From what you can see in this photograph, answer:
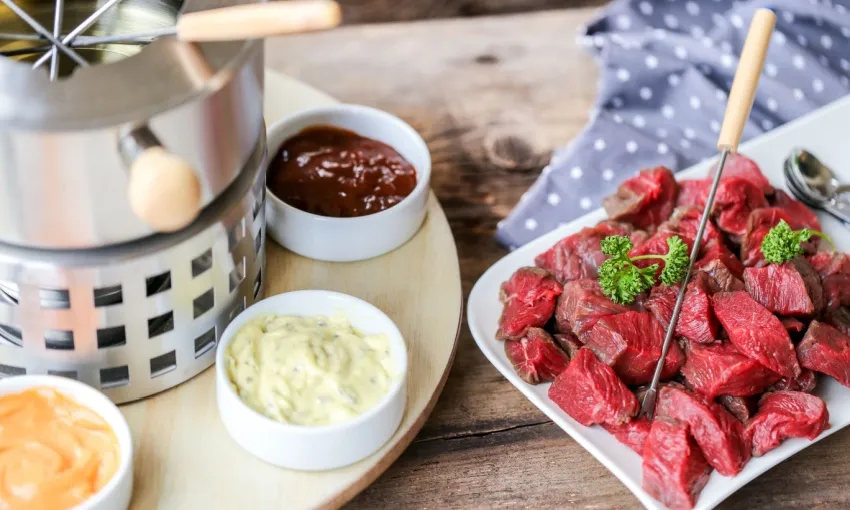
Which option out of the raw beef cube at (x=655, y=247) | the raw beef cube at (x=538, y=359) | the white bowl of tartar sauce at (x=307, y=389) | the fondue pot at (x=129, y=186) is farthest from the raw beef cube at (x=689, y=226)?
the fondue pot at (x=129, y=186)

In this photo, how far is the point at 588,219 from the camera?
191cm

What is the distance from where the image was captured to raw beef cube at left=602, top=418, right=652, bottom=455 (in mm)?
1534

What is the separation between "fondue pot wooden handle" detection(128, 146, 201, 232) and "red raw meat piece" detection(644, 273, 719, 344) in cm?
87

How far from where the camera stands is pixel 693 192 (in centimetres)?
191

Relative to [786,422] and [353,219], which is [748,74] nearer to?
[786,422]

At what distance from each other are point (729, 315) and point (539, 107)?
91 centimetres

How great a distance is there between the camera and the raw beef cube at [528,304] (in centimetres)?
167

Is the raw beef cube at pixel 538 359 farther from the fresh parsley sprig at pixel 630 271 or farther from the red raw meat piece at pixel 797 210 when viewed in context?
the red raw meat piece at pixel 797 210

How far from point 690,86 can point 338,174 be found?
0.94 m

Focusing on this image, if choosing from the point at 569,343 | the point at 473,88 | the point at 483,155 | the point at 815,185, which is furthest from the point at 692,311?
the point at 473,88

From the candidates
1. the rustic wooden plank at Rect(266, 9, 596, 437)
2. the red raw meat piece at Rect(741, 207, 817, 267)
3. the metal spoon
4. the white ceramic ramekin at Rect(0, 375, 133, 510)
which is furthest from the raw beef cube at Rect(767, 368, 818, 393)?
the white ceramic ramekin at Rect(0, 375, 133, 510)

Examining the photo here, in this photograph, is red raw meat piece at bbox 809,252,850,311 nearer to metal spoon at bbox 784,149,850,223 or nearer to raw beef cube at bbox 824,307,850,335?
raw beef cube at bbox 824,307,850,335

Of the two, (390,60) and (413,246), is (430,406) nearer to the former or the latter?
(413,246)

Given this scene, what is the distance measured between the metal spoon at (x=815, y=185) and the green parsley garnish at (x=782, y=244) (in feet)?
1.02
